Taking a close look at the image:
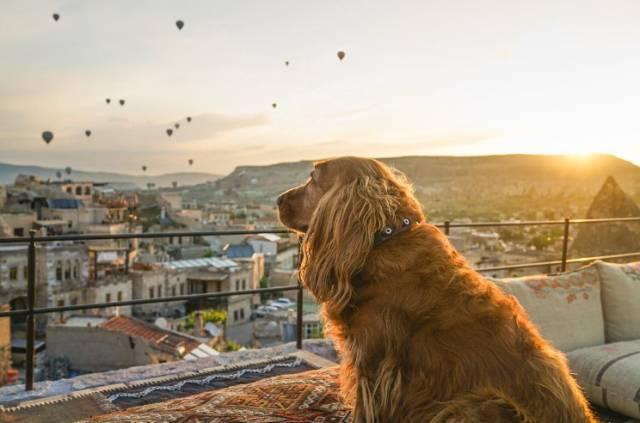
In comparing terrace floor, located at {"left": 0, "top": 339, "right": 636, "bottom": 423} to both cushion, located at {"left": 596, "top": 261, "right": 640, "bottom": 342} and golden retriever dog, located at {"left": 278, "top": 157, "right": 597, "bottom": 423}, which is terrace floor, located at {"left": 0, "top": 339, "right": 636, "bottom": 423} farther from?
cushion, located at {"left": 596, "top": 261, "right": 640, "bottom": 342}

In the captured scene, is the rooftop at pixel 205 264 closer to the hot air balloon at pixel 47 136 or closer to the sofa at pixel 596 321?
the hot air balloon at pixel 47 136

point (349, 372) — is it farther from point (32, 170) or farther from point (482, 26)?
point (32, 170)

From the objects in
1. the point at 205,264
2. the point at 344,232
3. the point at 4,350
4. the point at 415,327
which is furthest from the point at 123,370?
the point at 205,264

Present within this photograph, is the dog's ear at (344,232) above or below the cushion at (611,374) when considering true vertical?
above

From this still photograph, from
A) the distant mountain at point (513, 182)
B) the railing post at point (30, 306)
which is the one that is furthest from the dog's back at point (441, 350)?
the distant mountain at point (513, 182)

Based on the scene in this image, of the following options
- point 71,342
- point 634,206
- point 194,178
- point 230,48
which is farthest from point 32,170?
point 634,206

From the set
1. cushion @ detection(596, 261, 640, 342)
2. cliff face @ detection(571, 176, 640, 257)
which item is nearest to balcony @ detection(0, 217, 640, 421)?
cushion @ detection(596, 261, 640, 342)

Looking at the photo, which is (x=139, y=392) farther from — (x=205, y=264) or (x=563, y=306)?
(x=205, y=264)
